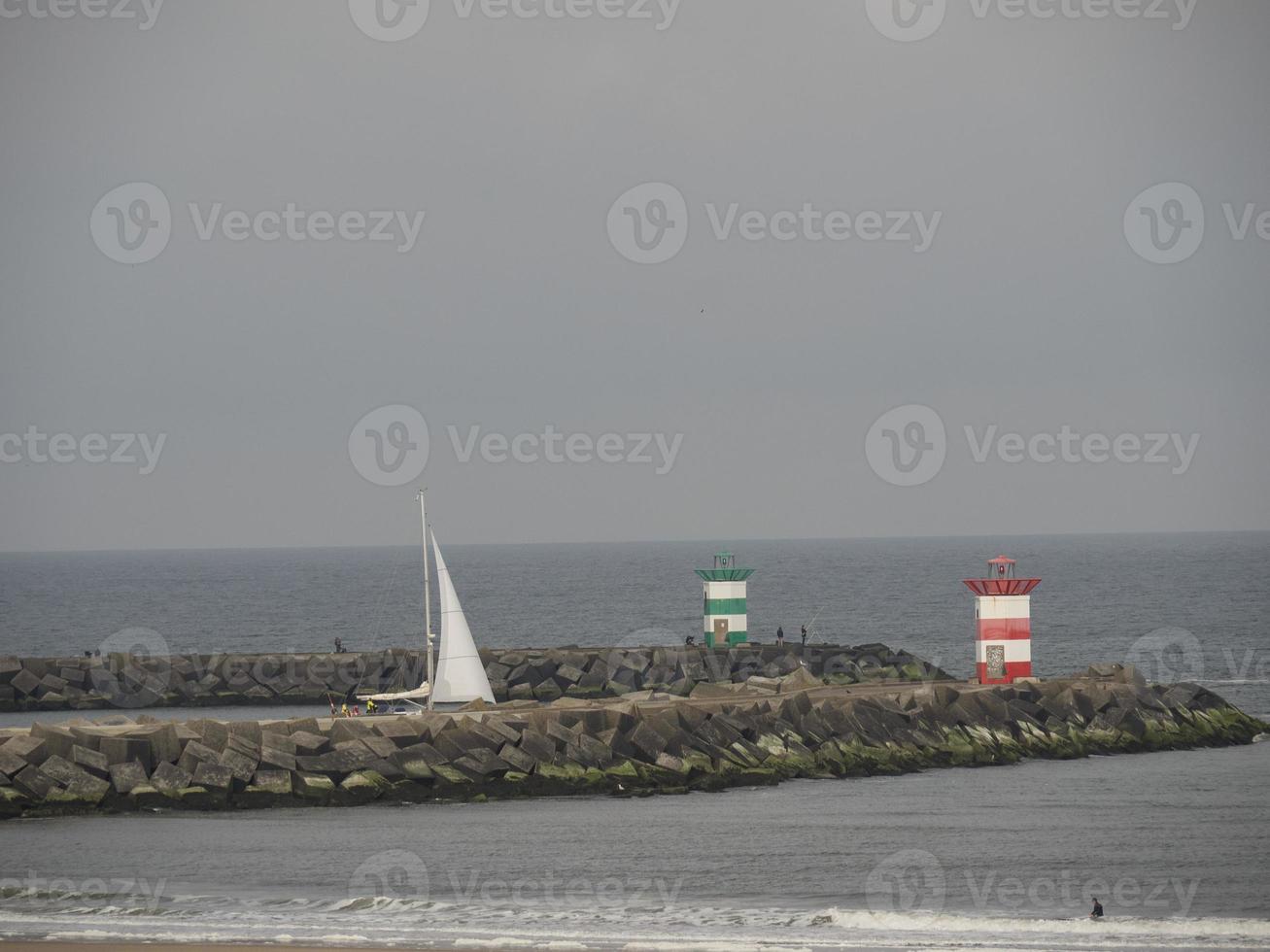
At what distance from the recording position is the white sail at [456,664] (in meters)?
37.5

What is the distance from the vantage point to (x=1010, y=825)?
30172mm

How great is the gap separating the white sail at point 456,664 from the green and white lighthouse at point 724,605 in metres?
12.0

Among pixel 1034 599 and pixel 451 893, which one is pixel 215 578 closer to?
pixel 1034 599

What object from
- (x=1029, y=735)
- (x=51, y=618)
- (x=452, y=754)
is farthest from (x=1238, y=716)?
(x=51, y=618)

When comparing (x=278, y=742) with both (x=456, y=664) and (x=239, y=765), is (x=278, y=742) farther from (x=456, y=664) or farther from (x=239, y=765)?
(x=456, y=664)

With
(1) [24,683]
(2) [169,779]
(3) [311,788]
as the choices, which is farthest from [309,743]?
(1) [24,683]

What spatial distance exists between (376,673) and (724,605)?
9.77 metres

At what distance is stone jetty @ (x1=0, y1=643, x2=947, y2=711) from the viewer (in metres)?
46.9

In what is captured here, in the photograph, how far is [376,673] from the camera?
50.8 metres

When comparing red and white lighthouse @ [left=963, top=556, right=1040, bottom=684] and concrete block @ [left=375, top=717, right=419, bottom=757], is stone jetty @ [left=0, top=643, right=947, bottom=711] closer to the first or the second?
red and white lighthouse @ [left=963, top=556, right=1040, bottom=684]

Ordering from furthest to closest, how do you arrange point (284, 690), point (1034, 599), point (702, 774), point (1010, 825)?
point (1034, 599) → point (284, 690) → point (702, 774) → point (1010, 825)

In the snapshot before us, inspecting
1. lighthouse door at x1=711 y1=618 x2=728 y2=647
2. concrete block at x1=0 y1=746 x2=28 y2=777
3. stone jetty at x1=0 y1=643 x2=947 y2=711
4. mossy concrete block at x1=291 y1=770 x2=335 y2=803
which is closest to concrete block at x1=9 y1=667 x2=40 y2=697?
stone jetty at x1=0 y1=643 x2=947 y2=711

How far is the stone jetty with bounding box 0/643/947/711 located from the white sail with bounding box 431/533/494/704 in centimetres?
863

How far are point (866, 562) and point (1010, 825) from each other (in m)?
166
